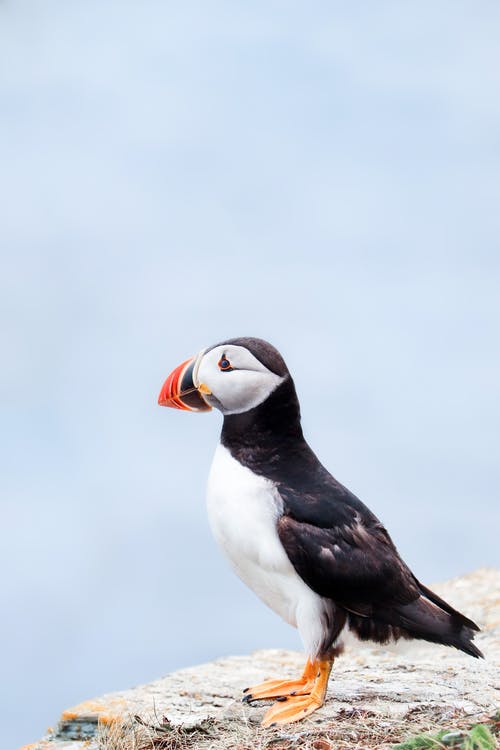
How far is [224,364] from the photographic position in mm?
6602

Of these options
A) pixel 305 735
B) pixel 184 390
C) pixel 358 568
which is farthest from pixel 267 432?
pixel 305 735

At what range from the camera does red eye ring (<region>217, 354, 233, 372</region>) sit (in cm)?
658

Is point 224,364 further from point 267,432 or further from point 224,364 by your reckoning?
point 267,432

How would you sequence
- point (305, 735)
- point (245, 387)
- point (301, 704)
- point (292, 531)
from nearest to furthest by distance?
point (292, 531) → point (305, 735) → point (245, 387) → point (301, 704)

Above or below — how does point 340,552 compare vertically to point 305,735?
above

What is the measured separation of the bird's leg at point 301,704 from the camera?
655 cm

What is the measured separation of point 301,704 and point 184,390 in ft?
6.58

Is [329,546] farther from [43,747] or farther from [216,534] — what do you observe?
[43,747]

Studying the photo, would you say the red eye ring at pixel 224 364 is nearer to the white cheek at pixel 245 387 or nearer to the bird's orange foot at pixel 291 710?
the white cheek at pixel 245 387

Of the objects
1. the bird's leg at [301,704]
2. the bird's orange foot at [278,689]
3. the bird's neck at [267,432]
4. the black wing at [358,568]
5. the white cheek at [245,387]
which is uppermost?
the white cheek at [245,387]

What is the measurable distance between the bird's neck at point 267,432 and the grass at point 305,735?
154 centimetres

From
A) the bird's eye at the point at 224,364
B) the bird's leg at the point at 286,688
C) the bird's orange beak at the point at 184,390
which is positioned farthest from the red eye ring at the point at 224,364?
the bird's leg at the point at 286,688

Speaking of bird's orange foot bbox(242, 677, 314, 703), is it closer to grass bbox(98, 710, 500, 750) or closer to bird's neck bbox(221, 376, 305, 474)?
grass bbox(98, 710, 500, 750)

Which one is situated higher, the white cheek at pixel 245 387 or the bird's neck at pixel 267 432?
the white cheek at pixel 245 387
